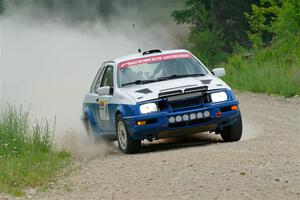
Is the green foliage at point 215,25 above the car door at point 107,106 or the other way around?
above

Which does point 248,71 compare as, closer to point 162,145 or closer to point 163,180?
point 162,145

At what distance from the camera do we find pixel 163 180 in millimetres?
10547

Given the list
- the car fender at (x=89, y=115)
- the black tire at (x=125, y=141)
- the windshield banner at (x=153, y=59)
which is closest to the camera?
the black tire at (x=125, y=141)

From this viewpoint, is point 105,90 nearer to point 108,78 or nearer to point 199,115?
point 108,78

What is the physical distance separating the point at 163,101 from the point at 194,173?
118 inches

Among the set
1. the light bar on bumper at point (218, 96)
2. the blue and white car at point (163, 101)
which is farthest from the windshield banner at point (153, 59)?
the light bar on bumper at point (218, 96)

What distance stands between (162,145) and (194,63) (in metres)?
1.43

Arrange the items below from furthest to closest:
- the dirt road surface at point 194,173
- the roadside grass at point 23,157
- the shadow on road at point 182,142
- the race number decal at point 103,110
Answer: the race number decal at point 103,110 → the shadow on road at point 182,142 → the roadside grass at point 23,157 → the dirt road surface at point 194,173

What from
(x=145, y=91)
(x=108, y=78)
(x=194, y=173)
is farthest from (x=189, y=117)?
(x=194, y=173)

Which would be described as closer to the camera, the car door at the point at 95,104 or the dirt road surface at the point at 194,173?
the dirt road surface at the point at 194,173

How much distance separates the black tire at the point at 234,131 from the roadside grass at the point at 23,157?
2.46 metres

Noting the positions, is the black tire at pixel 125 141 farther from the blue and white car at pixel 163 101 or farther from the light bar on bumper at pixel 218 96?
the light bar on bumper at pixel 218 96

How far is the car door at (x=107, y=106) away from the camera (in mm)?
14766

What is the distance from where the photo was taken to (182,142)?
15.3 meters
